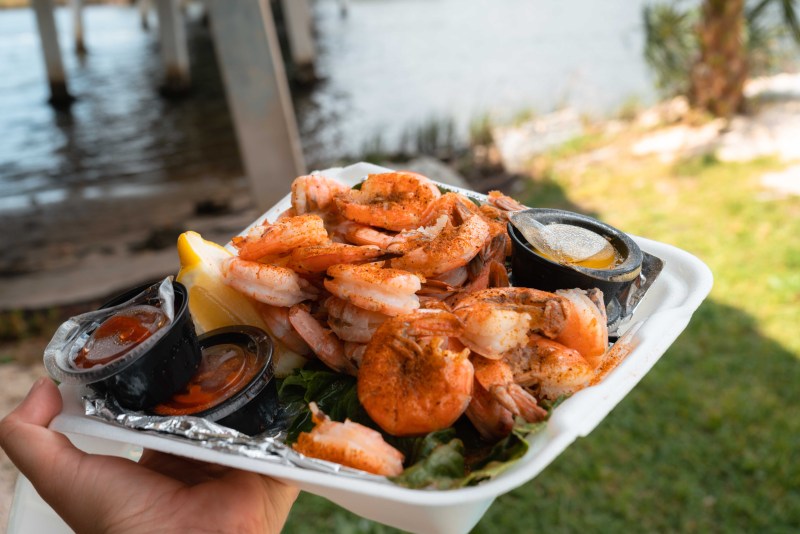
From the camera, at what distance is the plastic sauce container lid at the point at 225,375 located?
6.64 feet

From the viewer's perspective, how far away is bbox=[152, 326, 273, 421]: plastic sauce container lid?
202 centimetres

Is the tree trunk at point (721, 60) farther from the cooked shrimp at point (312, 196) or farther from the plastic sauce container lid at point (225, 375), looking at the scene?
the plastic sauce container lid at point (225, 375)

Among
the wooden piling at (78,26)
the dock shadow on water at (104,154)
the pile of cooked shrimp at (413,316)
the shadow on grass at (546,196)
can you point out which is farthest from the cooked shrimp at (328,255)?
the wooden piling at (78,26)

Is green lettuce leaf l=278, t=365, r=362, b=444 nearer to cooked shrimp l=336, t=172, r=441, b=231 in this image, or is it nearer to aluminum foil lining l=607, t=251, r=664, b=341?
cooked shrimp l=336, t=172, r=441, b=231

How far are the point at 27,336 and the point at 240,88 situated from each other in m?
3.17

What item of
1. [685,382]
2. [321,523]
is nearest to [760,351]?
[685,382]

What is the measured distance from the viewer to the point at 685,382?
493 cm

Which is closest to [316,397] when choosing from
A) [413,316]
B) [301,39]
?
[413,316]

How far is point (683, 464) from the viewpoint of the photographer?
421cm

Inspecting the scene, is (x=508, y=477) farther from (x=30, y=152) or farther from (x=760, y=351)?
(x=30, y=152)

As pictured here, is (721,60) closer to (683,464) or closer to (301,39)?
(683,464)

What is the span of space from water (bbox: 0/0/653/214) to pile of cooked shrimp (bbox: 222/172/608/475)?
27.7 ft

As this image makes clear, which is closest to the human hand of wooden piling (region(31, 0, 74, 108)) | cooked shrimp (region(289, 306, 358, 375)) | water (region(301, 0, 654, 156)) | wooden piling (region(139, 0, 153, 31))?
cooked shrimp (region(289, 306, 358, 375))

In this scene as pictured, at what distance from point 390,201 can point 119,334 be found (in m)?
1.13
